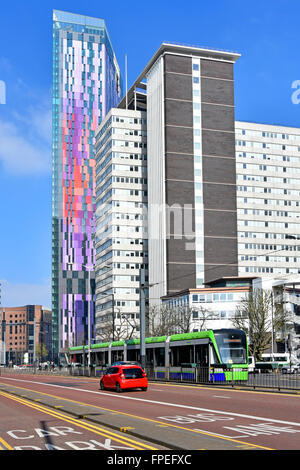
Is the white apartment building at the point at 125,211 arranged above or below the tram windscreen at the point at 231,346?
above

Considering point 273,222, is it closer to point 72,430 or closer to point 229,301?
point 229,301

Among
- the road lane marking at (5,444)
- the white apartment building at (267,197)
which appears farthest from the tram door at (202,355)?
the white apartment building at (267,197)

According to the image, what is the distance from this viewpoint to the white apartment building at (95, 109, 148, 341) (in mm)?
135125

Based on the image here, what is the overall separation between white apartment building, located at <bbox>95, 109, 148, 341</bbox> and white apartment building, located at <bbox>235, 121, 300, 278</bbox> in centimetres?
2240

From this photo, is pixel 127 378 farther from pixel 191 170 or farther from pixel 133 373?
pixel 191 170

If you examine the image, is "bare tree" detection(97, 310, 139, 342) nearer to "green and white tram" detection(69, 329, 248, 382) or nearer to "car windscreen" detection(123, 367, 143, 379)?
"green and white tram" detection(69, 329, 248, 382)

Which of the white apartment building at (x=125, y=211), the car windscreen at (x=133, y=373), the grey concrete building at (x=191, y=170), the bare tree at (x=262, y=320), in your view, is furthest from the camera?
the white apartment building at (x=125, y=211)

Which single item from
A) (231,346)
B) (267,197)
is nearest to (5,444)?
(231,346)

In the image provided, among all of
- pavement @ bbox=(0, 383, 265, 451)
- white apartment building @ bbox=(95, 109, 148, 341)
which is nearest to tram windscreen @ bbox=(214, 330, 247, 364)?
pavement @ bbox=(0, 383, 265, 451)

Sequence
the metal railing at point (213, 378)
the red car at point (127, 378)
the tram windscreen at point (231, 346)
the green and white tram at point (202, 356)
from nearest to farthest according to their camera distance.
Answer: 1. the red car at point (127, 378)
2. the metal railing at point (213, 378)
3. the green and white tram at point (202, 356)
4. the tram windscreen at point (231, 346)

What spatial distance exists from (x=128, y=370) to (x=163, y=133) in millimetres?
96714

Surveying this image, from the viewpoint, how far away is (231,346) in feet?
→ 134

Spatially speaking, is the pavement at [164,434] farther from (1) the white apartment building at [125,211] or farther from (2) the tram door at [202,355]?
(1) the white apartment building at [125,211]

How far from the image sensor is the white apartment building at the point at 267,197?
460 feet
